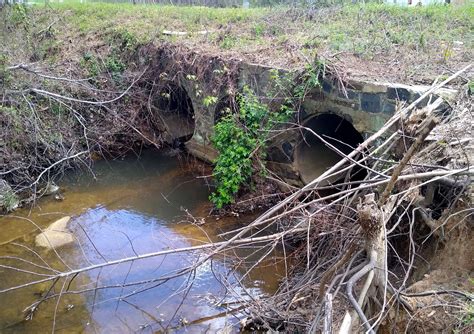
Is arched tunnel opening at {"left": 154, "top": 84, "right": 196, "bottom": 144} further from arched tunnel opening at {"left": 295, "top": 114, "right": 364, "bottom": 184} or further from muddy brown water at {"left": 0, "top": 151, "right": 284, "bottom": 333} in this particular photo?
arched tunnel opening at {"left": 295, "top": 114, "right": 364, "bottom": 184}

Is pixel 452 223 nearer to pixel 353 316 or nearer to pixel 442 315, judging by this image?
pixel 442 315

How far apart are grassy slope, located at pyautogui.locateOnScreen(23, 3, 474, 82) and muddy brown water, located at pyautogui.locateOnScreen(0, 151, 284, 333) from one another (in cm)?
319

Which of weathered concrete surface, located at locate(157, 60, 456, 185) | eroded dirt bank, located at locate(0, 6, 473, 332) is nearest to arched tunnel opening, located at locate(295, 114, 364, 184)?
weathered concrete surface, located at locate(157, 60, 456, 185)

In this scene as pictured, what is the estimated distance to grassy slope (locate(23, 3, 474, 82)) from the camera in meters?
8.83

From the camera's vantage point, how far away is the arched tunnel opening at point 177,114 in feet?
41.0

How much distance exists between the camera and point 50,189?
983 cm

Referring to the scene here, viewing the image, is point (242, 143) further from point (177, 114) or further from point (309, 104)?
point (177, 114)

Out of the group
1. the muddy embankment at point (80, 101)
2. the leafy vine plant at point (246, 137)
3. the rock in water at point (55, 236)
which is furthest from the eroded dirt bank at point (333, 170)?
the rock in water at point (55, 236)

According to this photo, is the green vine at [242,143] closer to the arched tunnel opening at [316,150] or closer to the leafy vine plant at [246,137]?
the leafy vine plant at [246,137]

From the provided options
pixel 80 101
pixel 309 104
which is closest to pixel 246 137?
pixel 309 104

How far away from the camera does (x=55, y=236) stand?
8.07 m

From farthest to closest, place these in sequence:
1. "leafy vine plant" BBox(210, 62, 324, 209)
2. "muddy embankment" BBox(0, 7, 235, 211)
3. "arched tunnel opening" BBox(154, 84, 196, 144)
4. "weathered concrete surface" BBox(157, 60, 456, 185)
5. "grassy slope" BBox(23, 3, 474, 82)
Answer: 1. "arched tunnel opening" BBox(154, 84, 196, 144)
2. "muddy embankment" BBox(0, 7, 235, 211)
3. "grassy slope" BBox(23, 3, 474, 82)
4. "leafy vine plant" BBox(210, 62, 324, 209)
5. "weathered concrete surface" BBox(157, 60, 456, 185)

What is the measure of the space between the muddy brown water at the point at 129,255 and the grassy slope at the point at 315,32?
319cm

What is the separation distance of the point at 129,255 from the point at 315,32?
6628 millimetres
